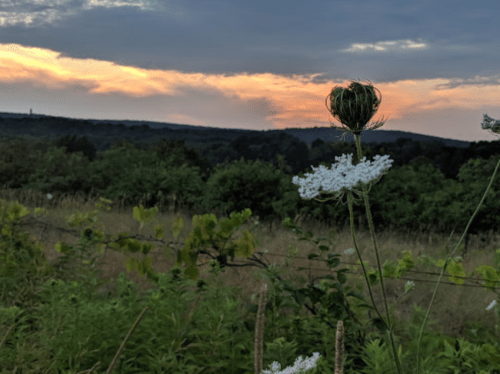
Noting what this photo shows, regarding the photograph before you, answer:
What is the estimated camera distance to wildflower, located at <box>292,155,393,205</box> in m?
0.90

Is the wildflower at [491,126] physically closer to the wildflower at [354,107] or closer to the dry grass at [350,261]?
the wildflower at [354,107]

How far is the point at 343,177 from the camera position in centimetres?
96

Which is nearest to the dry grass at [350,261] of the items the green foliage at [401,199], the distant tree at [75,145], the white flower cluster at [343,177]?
the green foliage at [401,199]

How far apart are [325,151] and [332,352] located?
69.6 feet

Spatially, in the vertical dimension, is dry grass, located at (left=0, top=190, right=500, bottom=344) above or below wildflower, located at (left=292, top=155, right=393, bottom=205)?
below

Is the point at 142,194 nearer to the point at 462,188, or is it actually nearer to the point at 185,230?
the point at 185,230

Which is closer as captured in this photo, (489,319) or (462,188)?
(489,319)

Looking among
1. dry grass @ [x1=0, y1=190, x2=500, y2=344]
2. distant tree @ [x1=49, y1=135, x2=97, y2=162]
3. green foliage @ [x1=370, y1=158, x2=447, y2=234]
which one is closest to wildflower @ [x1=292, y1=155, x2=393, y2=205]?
dry grass @ [x1=0, y1=190, x2=500, y2=344]

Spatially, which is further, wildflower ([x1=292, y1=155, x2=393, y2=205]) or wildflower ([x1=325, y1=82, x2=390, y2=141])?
wildflower ([x1=325, y1=82, x2=390, y2=141])

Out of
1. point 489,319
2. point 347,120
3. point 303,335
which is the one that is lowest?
point 489,319

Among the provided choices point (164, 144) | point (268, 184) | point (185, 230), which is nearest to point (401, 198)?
point (268, 184)

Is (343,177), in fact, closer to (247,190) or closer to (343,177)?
(343,177)

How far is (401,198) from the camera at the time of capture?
10.8 metres

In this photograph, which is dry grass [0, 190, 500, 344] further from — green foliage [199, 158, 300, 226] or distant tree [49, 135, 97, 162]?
distant tree [49, 135, 97, 162]
